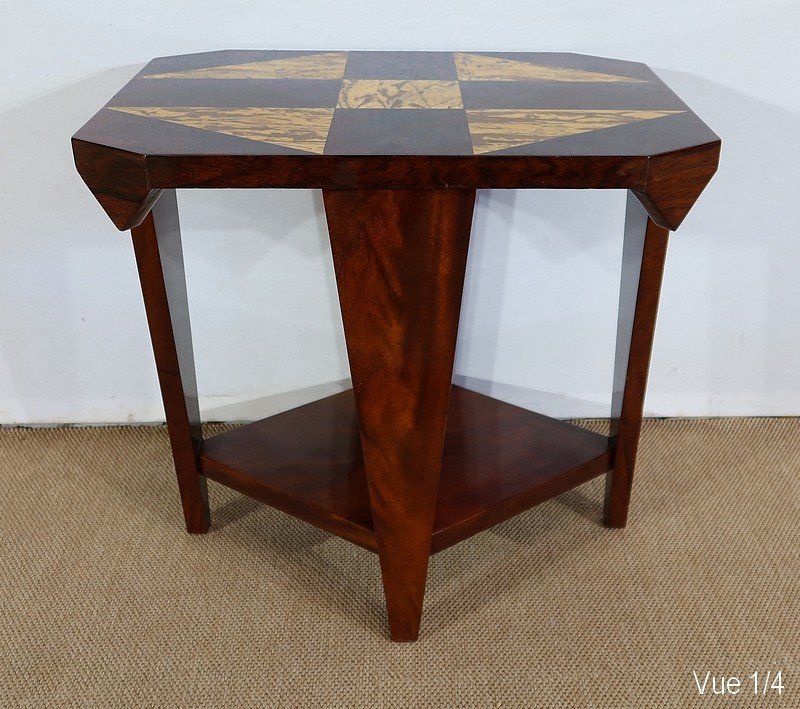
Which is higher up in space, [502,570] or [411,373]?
[411,373]

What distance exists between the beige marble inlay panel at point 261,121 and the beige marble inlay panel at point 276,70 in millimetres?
161

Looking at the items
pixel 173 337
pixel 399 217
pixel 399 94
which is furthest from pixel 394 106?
pixel 173 337

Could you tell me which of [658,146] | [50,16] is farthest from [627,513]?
[50,16]

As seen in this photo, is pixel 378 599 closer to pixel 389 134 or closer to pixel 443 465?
pixel 443 465

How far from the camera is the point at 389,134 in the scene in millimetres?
858

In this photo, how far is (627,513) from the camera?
1319 millimetres

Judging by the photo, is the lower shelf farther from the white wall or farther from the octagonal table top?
the octagonal table top

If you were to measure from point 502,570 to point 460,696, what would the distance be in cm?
24

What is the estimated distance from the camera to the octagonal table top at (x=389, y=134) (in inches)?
31.9

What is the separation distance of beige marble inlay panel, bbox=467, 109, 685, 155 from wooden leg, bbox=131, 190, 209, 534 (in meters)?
0.42

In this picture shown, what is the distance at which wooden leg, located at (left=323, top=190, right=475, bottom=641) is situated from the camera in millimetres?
852

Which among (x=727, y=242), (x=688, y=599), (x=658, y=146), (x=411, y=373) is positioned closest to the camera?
(x=658, y=146)

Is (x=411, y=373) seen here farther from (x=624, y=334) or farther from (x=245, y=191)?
(x=245, y=191)

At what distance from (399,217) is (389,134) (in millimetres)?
84
